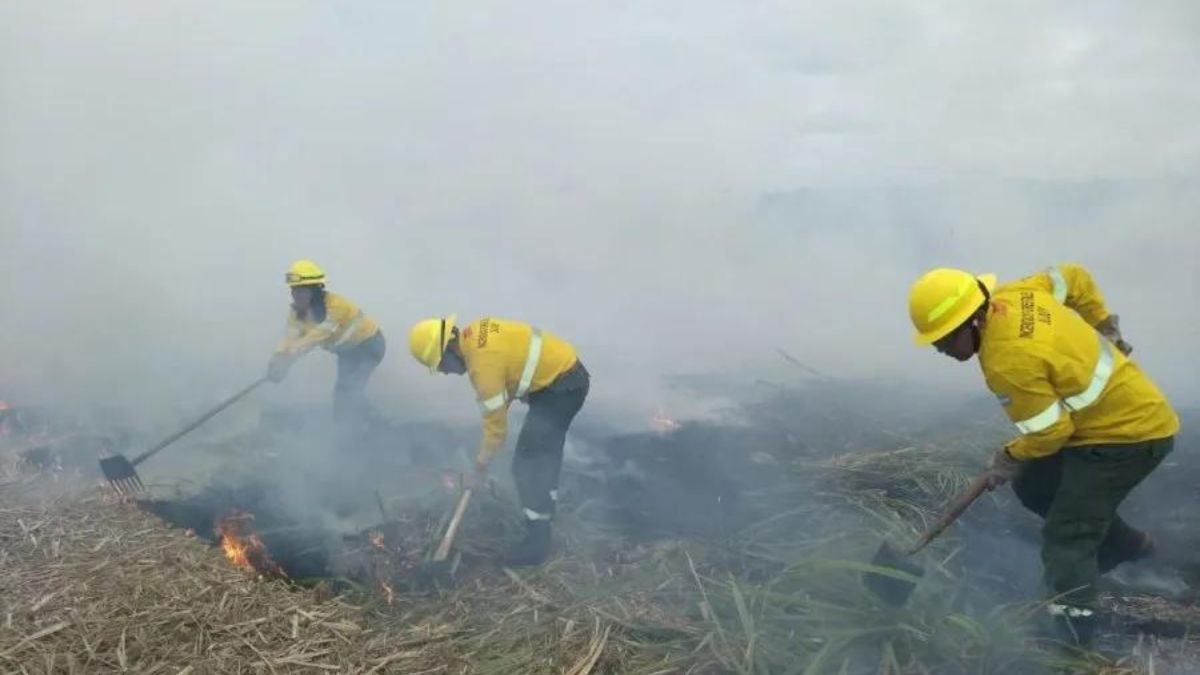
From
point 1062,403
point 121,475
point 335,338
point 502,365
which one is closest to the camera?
point 1062,403

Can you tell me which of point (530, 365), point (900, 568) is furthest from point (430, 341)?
point (900, 568)

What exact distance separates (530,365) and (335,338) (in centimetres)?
313

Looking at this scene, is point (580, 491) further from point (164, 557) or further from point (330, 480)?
point (164, 557)

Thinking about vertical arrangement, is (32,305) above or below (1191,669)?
above

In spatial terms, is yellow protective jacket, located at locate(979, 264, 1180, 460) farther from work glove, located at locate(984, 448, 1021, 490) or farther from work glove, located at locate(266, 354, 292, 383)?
work glove, located at locate(266, 354, 292, 383)

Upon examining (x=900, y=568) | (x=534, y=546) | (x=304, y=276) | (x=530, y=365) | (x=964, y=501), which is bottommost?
(x=534, y=546)

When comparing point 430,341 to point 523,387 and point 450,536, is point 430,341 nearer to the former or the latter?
point 523,387

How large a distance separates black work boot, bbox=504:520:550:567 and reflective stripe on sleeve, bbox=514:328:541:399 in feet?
2.90

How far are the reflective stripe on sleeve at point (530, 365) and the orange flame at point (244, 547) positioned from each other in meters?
1.87

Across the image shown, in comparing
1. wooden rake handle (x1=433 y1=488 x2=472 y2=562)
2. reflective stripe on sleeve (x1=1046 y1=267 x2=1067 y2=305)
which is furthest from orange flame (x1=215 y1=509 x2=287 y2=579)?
reflective stripe on sleeve (x1=1046 y1=267 x2=1067 y2=305)

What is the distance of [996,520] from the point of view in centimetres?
594

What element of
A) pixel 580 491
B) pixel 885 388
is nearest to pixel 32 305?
pixel 580 491

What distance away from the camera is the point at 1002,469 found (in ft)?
14.4

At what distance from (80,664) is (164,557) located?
1.15 meters
